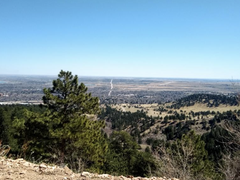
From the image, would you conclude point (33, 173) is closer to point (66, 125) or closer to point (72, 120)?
point (66, 125)

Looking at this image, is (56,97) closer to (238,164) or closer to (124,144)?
(238,164)

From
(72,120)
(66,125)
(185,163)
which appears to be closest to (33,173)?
(185,163)

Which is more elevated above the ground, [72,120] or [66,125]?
[72,120]

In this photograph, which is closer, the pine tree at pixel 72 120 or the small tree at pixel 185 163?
the small tree at pixel 185 163

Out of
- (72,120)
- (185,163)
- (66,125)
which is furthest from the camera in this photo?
(72,120)

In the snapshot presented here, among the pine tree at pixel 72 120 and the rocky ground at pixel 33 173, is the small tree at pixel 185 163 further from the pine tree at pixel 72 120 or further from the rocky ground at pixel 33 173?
the pine tree at pixel 72 120

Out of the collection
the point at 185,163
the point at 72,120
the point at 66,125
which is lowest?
the point at 185,163

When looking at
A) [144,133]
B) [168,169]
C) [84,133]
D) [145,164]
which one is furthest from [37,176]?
[144,133]

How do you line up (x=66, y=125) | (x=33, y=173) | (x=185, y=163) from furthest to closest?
(x=66, y=125) < (x=185, y=163) < (x=33, y=173)

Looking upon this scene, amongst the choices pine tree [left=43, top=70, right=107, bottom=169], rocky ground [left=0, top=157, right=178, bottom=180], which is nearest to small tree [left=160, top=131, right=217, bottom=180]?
rocky ground [left=0, top=157, right=178, bottom=180]

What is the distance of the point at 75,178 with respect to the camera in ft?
17.4

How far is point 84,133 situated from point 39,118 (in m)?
3.06

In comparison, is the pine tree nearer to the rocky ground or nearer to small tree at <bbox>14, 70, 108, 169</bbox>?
small tree at <bbox>14, 70, 108, 169</bbox>

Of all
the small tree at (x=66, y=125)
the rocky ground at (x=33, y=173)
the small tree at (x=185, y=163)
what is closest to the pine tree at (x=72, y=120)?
the small tree at (x=66, y=125)
